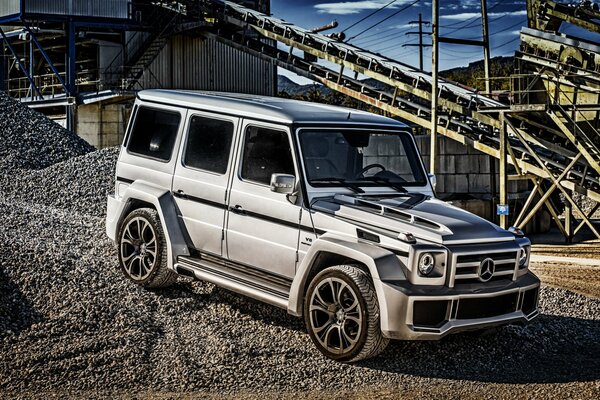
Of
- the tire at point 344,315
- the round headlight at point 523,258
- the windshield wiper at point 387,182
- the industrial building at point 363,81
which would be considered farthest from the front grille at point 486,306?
the industrial building at point 363,81

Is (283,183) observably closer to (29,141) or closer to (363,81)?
(29,141)

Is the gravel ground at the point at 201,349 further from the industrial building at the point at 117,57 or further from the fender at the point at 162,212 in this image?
the industrial building at the point at 117,57

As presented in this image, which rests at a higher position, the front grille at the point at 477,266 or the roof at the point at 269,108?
the roof at the point at 269,108

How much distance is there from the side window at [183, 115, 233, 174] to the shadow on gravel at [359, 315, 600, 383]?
2747mm

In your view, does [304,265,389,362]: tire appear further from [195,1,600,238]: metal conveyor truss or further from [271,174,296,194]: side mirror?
[195,1,600,238]: metal conveyor truss

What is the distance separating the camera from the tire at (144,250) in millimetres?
10312

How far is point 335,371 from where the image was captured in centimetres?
830

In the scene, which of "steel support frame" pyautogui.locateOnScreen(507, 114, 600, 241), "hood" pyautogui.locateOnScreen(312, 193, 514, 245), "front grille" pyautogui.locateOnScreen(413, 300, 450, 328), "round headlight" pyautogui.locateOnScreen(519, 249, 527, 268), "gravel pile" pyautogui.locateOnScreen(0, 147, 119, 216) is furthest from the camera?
"steel support frame" pyautogui.locateOnScreen(507, 114, 600, 241)

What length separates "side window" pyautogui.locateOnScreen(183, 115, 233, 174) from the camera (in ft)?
32.6

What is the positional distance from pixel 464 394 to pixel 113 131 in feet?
110

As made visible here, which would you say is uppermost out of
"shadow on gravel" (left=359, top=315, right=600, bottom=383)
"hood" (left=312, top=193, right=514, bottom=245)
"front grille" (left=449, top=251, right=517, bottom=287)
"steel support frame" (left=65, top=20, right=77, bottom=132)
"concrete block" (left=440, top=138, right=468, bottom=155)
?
"steel support frame" (left=65, top=20, right=77, bottom=132)

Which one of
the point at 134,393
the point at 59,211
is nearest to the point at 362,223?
the point at 134,393

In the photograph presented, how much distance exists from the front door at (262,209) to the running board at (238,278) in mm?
95

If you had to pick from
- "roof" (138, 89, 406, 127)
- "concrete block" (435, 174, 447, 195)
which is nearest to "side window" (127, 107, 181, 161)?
"roof" (138, 89, 406, 127)
